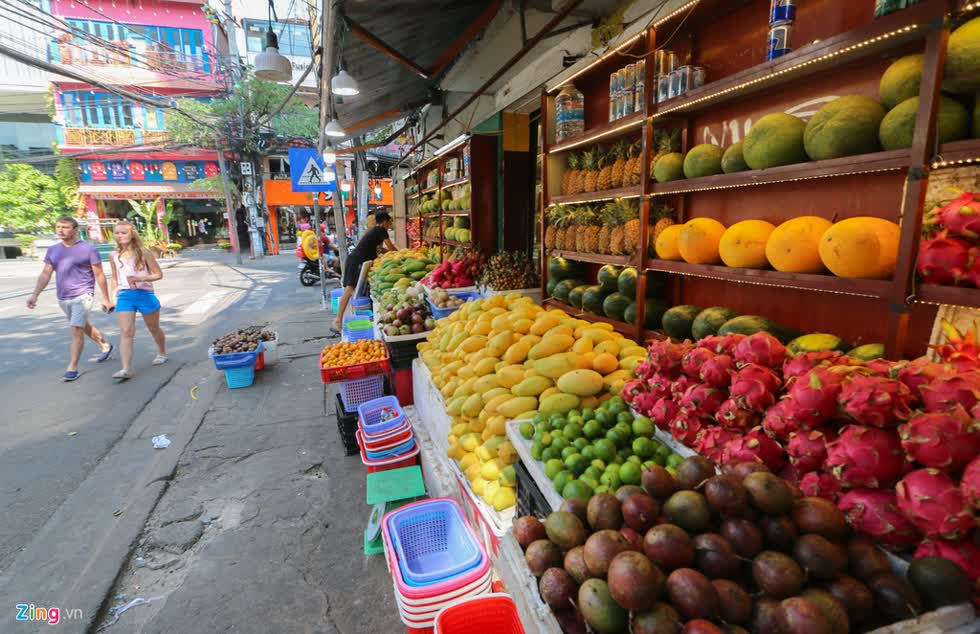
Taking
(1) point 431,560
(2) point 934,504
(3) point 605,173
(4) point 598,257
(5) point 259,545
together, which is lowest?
(5) point 259,545

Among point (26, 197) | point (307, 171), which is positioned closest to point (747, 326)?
point (307, 171)

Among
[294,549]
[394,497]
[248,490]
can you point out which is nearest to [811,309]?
[394,497]

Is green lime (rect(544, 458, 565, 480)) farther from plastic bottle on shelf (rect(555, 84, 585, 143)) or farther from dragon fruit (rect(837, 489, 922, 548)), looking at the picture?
plastic bottle on shelf (rect(555, 84, 585, 143))

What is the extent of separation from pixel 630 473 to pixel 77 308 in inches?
291

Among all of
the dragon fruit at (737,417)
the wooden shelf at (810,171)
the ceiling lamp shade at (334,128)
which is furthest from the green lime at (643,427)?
the ceiling lamp shade at (334,128)

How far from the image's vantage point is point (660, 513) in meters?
1.22

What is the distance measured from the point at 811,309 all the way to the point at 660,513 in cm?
203

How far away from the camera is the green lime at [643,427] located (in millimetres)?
1915

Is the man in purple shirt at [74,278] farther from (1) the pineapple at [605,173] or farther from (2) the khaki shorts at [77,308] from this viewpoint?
(1) the pineapple at [605,173]

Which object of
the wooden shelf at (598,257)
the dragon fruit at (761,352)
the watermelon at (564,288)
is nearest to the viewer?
the dragon fruit at (761,352)

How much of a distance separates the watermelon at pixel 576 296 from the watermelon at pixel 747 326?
1.57 metres

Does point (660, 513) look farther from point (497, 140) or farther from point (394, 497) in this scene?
point (497, 140)

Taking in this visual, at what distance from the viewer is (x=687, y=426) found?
1.76 metres

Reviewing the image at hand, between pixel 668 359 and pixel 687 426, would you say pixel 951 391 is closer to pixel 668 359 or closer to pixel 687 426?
pixel 687 426
